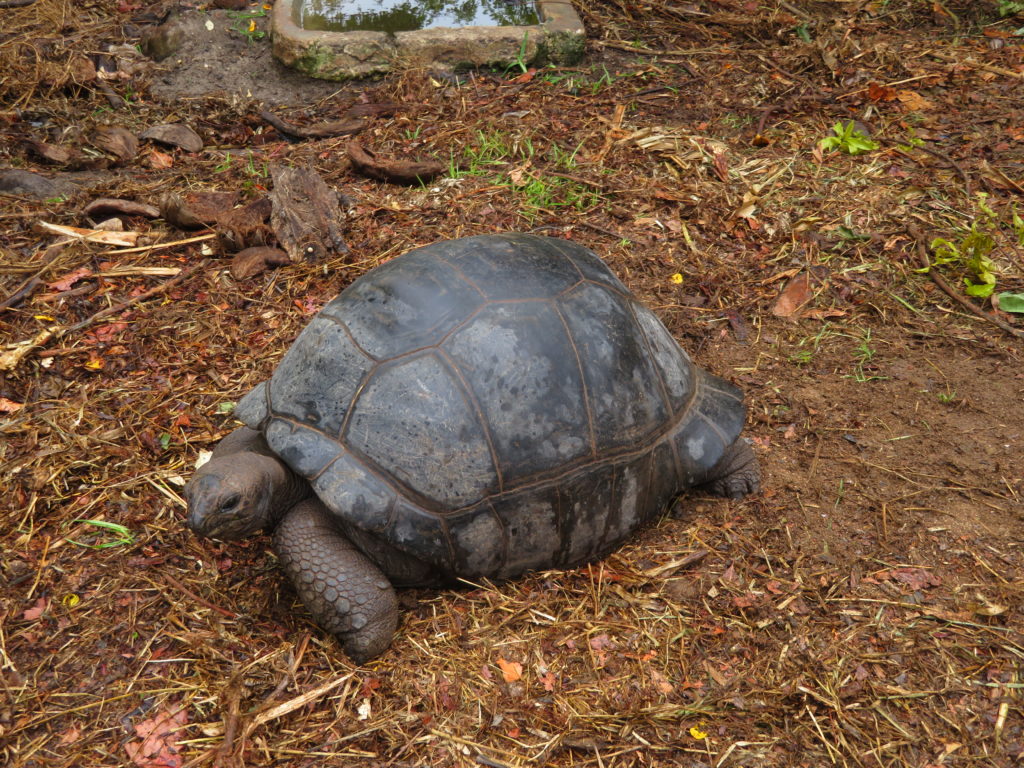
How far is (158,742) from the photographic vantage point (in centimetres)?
233

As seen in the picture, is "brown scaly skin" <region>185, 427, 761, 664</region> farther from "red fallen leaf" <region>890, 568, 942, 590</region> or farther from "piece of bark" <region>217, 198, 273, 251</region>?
"piece of bark" <region>217, 198, 273, 251</region>

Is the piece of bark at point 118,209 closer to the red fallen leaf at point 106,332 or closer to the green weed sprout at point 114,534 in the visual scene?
the red fallen leaf at point 106,332

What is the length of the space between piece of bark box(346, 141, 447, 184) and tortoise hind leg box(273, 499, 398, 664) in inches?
107

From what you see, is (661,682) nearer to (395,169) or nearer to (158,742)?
(158,742)

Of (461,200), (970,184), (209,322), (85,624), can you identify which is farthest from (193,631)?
(970,184)

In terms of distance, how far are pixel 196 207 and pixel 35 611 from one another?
2500 mm

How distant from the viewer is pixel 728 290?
13.8ft

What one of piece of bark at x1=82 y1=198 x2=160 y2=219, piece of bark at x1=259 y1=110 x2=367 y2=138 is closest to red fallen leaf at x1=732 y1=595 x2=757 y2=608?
piece of bark at x1=82 y1=198 x2=160 y2=219

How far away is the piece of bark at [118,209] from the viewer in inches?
177

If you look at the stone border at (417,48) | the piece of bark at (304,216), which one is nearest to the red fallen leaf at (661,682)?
the piece of bark at (304,216)

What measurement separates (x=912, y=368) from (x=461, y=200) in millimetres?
2501

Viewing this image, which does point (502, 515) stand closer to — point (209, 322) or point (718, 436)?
point (718, 436)

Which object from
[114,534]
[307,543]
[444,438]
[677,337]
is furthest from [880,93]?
[114,534]

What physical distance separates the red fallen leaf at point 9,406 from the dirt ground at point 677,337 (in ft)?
0.10
